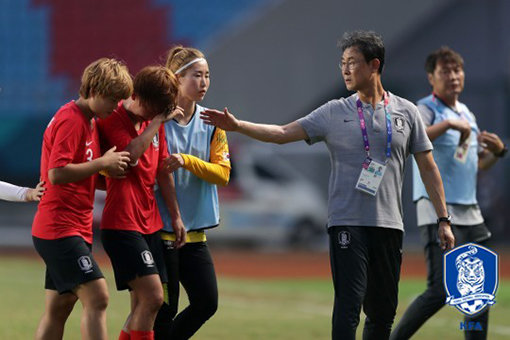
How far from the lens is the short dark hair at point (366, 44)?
21.4 ft

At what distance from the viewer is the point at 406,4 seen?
27.9m

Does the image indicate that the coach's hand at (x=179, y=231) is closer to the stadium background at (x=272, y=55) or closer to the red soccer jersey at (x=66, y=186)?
the red soccer jersey at (x=66, y=186)

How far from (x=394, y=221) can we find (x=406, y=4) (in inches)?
872

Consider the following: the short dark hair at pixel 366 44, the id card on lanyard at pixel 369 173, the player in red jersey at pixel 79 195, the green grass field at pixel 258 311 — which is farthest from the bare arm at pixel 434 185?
the green grass field at pixel 258 311

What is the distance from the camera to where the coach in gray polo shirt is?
6.36 m

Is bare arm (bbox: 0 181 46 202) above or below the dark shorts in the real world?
above

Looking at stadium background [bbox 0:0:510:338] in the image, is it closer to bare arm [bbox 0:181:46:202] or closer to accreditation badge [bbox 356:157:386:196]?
accreditation badge [bbox 356:157:386:196]

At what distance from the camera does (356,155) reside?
21.1ft

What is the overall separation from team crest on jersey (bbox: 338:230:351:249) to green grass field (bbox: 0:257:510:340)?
2944 millimetres

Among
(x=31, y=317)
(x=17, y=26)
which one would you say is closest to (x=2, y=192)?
(x=31, y=317)

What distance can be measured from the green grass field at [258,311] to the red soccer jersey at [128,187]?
2.93 meters

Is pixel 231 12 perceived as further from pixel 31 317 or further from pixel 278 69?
pixel 31 317

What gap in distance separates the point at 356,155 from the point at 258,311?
5.71 metres

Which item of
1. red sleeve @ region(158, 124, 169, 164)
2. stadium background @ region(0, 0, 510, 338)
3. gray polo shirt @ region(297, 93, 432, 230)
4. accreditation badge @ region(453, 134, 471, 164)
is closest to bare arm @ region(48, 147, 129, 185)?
red sleeve @ region(158, 124, 169, 164)
